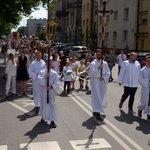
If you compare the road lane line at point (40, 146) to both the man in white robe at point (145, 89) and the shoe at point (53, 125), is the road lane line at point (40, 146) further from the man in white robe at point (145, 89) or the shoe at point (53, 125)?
the man in white robe at point (145, 89)

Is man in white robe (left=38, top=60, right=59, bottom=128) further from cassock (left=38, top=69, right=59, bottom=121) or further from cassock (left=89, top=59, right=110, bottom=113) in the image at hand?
cassock (left=89, top=59, right=110, bottom=113)

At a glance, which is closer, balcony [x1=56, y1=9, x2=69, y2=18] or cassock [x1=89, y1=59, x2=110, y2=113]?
cassock [x1=89, y1=59, x2=110, y2=113]

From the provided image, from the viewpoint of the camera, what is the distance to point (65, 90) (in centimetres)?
1588

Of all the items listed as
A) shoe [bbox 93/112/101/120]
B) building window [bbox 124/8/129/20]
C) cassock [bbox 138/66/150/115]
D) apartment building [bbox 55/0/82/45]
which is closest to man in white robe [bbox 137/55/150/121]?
cassock [bbox 138/66/150/115]

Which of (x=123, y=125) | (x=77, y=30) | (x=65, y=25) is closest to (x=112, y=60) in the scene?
(x=123, y=125)

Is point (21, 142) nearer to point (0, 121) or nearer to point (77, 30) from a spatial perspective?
point (0, 121)

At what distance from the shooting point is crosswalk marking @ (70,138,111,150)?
7.36 metres

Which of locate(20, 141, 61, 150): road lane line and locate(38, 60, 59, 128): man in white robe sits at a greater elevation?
locate(38, 60, 59, 128): man in white robe

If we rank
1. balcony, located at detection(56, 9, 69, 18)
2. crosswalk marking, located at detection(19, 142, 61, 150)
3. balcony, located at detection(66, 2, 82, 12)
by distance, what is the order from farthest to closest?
1. balcony, located at detection(56, 9, 69, 18)
2. balcony, located at detection(66, 2, 82, 12)
3. crosswalk marking, located at detection(19, 142, 61, 150)

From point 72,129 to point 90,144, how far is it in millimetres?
1295

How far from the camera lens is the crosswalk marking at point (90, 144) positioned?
7355mm

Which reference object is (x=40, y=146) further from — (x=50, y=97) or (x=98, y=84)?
(x=98, y=84)

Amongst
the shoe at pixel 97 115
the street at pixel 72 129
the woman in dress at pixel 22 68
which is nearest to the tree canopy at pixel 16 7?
the woman in dress at pixel 22 68

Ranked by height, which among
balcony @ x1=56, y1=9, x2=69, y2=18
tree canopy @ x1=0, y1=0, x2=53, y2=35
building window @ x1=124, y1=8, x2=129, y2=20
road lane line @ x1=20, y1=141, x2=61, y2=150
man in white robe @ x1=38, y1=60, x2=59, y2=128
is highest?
balcony @ x1=56, y1=9, x2=69, y2=18
